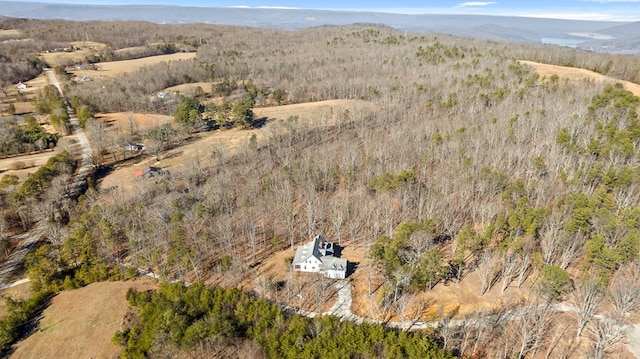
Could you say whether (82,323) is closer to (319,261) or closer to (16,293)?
(16,293)

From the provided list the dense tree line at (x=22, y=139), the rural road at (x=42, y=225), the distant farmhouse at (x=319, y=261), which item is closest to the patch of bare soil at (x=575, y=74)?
the distant farmhouse at (x=319, y=261)

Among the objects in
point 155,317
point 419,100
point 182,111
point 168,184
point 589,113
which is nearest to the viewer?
point 155,317

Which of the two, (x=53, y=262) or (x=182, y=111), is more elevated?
A: (x=182, y=111)

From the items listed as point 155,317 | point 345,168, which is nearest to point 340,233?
point 345,168

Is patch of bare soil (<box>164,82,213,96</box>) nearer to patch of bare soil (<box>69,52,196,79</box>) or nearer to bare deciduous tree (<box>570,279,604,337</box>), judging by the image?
patch of bare soil (<box>69,52,196,79</box>)

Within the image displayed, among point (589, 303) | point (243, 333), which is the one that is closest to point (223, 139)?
point (243, 333)

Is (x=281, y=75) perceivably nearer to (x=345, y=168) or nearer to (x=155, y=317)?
(x=345, y=168)
